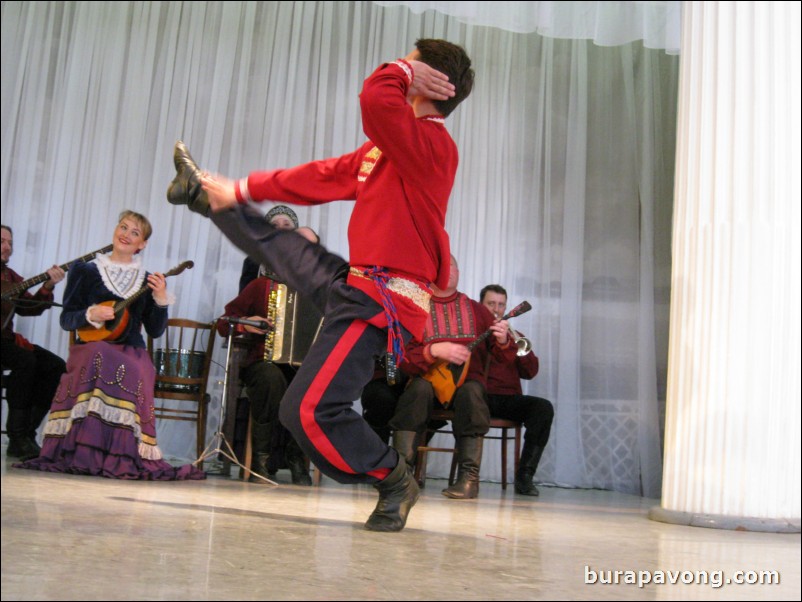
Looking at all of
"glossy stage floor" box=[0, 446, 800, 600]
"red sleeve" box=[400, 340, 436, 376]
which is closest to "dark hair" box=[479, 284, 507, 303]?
"red sleeve" box=[400, 340, 436, 376]

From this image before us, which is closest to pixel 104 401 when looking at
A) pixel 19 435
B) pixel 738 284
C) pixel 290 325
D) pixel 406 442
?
pixel 290 325

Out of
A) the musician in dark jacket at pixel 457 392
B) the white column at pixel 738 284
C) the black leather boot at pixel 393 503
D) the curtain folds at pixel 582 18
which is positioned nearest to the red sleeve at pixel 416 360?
the musician in dark jacket at pixel 457 392

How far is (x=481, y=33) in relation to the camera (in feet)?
19.2

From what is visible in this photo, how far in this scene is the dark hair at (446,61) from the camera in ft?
7.77

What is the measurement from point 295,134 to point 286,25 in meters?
0.73

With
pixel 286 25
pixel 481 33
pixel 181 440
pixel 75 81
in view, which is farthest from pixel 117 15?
pixel 181 440

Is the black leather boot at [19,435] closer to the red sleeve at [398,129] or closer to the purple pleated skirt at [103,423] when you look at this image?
the purple pleated skirt at [103,423]

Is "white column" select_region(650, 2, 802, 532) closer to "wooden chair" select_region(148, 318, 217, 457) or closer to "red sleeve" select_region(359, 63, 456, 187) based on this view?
"red sleeve" select_region(359, 63, 456, 187)

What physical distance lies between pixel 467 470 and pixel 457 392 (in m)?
0.43

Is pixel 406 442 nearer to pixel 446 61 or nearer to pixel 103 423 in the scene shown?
pixel 103 423

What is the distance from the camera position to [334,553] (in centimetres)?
189

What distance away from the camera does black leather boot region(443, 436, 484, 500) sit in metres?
3.91

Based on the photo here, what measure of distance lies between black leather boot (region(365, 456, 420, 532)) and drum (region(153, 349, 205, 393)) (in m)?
2.40

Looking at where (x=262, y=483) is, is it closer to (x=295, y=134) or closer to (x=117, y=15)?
(x=295, y=134)
